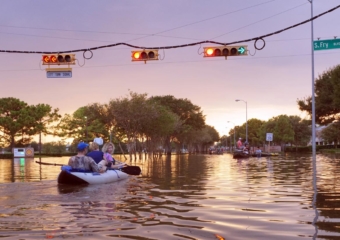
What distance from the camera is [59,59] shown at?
73.4 feet

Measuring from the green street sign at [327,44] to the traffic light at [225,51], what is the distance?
3110mm

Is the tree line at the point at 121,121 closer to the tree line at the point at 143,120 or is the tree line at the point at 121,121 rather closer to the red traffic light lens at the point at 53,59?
the tree line at the point at 143,120

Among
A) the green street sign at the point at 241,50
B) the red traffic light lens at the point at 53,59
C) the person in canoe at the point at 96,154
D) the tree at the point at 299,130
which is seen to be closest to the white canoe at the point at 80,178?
the person in canoe at the point at 96,154

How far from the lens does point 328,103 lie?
62.6 metres

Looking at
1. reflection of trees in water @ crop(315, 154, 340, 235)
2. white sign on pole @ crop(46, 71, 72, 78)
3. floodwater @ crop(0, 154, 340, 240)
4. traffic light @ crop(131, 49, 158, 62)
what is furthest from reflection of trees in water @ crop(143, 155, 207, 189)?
white sign on pole @ crop(46, 71, 72, 78)

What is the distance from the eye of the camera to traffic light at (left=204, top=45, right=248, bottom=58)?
21.9 m

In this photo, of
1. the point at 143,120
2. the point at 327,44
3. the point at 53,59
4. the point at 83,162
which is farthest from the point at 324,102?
the point at 83,162

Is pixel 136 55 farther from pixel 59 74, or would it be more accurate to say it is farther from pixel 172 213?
pixel 172 213

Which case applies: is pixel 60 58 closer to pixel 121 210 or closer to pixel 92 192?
pixel 92 192

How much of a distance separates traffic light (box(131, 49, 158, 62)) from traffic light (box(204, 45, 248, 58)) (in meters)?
2.29

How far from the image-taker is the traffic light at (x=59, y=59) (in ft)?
73.0

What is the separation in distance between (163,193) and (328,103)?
5352 cm

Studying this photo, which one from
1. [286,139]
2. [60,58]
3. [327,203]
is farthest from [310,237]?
[286,139]

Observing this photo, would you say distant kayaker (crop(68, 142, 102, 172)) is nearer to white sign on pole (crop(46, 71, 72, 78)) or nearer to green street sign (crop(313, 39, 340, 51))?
white sign on pole (crop(46, 71, 72, 78))
